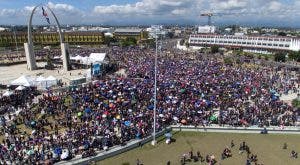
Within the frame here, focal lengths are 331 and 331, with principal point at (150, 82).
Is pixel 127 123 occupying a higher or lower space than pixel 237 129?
higher

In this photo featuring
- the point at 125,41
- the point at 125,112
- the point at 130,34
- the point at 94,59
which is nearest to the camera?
the point at 125,112

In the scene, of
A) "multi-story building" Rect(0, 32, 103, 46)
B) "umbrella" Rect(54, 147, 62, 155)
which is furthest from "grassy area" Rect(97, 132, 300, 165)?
"multi-story building" Rect(0, 32, 103, 46)

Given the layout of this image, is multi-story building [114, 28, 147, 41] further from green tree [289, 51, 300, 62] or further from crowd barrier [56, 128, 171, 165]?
crowd barrier [56, 128, 171, 165]

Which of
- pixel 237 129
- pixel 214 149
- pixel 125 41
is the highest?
pixel 125 41

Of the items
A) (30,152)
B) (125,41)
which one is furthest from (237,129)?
(125,41)

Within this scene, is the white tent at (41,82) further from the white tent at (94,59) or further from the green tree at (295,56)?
the green tree at (295,56)

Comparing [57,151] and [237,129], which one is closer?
[57,151]

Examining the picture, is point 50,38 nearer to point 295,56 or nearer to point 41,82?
point 295,56
